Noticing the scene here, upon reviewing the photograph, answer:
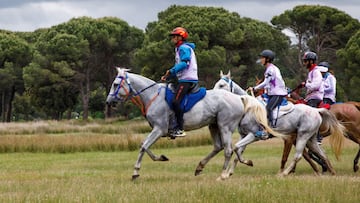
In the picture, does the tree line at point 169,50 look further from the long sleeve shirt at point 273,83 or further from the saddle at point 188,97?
the saddle at point 188,97

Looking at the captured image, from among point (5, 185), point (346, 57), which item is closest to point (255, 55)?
point (346, 57)

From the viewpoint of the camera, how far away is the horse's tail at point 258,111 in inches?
525

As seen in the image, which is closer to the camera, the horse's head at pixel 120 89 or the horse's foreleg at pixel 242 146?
the horse's head at pixel 120 89

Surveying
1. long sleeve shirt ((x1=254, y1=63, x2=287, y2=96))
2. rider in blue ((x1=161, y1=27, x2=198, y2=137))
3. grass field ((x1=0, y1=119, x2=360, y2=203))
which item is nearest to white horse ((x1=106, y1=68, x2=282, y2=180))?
rider in blue ((x1=161, y1=27, x2=198, y2=137))

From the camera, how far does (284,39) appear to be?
57844 millimetres

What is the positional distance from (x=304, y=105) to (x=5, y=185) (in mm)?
6554

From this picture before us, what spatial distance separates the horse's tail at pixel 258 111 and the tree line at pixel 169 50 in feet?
107

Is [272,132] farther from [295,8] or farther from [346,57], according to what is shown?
[295,8]

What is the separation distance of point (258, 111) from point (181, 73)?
1881 millimetres

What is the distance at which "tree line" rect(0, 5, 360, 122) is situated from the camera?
157ft

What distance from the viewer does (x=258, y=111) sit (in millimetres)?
13398

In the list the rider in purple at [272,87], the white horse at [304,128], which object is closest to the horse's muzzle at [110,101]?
the white horse at [304,128]

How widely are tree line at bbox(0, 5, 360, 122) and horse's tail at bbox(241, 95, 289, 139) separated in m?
32.5

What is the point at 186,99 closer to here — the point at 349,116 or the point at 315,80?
the point at 315,80
